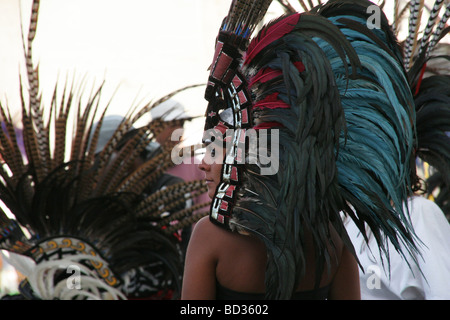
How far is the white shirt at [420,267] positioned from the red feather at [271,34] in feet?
3.66

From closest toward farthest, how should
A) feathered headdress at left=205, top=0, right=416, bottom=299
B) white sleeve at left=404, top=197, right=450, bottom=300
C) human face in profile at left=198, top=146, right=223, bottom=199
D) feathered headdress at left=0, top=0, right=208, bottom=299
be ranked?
1. feathered headdress at left=205, top=0, right=416, bottom=299
2. human face in profile at left=198, top=146, right=223, bottom=199
3. feathered headdress at left=0, top=0, right=208, bottom=299
4. white sleeve at left=404, top=197, right=450, bottom=300

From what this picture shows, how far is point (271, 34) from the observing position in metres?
1.38

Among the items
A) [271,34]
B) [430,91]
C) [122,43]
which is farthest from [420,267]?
[122,43]

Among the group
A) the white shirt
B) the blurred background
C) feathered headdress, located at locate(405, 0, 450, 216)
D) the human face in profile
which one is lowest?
the white shirt

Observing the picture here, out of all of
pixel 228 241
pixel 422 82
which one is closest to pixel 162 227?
pixel 228 241

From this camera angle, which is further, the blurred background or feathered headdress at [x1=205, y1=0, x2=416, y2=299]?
the blurred background

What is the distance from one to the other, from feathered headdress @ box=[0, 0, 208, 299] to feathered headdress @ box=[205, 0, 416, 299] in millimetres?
741

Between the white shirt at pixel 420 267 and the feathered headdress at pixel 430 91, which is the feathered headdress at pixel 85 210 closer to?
the white shirt at pixel 420 267

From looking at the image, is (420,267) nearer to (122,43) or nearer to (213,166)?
(213,166)

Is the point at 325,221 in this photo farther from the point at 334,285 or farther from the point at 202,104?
the point at 202,104

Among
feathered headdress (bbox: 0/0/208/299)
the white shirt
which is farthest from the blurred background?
the white shirt

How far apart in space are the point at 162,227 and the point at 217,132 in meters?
0.82

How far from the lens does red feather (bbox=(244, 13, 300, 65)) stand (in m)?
1.36

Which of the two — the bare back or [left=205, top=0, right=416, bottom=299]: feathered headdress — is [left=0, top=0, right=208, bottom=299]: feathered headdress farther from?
[left=205, top=0, right=416, bottom=299]: feathered headdress
